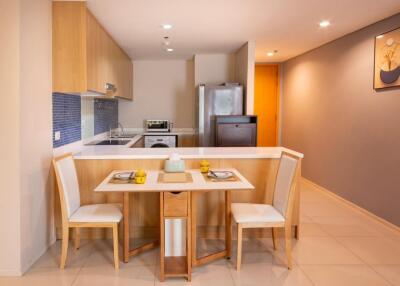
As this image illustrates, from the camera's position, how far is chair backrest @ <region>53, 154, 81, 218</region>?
2734 mm

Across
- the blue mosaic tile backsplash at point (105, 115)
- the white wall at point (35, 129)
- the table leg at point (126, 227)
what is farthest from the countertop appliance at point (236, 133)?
the white wall at point (35, 129)

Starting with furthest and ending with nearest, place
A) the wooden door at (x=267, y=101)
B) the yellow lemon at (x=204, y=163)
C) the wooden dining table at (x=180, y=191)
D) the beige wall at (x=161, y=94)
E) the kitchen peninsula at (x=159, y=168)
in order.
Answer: the wooden door at (x=267, y=101) → the beige wall at (x=161, y=94) → the kitchen peninsula at (x=159, y=168) → the yellow lemon at (x=204, y=163) → the wooden dining table at (x=180, y=191)

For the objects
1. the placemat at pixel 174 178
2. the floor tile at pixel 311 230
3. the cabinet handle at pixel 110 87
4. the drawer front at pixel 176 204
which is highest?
the cabinet handle at pixel 110 87

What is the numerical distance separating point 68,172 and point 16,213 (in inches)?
19.6

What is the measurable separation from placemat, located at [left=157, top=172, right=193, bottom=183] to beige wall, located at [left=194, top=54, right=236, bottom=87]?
347 cm

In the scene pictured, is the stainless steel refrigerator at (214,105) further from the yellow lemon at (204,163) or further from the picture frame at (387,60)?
the yellow lemon at (204,163)

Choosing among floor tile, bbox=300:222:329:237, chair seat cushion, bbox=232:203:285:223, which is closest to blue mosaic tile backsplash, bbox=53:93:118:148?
chair seat cushion, bbox=232:203:285:223

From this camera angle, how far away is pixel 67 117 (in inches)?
151

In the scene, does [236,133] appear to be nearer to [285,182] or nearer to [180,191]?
[285,182]

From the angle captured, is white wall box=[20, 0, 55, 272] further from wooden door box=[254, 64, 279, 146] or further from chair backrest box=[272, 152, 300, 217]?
wooden door box=[254, 64, 279, 146]

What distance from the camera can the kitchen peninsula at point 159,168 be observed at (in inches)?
131

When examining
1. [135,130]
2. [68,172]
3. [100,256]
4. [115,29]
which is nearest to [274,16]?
[115,29]

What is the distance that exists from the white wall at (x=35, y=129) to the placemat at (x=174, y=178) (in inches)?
39.8

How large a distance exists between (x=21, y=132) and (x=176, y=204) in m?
1.26
